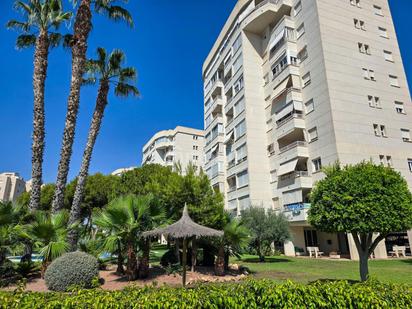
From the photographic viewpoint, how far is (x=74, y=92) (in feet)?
55.8

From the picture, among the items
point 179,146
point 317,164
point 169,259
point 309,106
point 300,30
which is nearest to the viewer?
point 169,259

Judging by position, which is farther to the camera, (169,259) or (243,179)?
(243,179)

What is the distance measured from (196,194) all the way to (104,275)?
21.2 feet

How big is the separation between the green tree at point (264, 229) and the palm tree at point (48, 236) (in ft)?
45.5

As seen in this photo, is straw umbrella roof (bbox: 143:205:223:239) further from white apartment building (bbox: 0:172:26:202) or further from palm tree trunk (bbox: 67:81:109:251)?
white apartment building (bbox: 0:172:26:202)

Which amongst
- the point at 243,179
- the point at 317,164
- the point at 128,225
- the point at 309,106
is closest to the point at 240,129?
the point at 243,179

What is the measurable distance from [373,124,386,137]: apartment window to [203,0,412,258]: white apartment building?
0.27 ft

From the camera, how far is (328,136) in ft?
85.5

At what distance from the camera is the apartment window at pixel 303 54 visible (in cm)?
3037

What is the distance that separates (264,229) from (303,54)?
1890 centimetres

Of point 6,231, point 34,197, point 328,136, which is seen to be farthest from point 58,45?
point 328,136

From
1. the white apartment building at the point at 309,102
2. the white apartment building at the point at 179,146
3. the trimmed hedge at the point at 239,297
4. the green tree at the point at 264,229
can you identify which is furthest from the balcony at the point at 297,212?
the white apartment building at the point at 179,146

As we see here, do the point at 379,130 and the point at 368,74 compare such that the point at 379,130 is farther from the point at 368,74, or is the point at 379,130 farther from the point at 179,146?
the point at 179,146

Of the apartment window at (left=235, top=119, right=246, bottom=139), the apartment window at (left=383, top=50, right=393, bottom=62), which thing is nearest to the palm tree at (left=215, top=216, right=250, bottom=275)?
the apartment window at (left=235, top=119, right=246, bottom=139)
